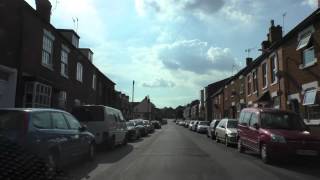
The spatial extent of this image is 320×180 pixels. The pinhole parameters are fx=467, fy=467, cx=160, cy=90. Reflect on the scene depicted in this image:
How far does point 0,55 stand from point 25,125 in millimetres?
9278

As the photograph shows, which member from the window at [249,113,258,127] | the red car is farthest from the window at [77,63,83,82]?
the window at [249,113,258,127]

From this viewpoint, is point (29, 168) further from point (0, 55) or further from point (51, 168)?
point (0, 55)

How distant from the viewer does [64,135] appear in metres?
12.6

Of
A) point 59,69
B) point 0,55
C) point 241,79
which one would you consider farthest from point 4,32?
point 241,79

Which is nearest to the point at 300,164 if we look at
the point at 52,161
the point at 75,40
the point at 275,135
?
the point at 275,135

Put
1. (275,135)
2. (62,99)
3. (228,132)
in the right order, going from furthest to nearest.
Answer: (62,99) → (228,132) → (275,135)

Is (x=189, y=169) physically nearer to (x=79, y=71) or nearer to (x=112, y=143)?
(x=112, y=143)

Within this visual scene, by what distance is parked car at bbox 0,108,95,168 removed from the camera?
10.7 meters

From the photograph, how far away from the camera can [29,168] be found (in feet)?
34.3

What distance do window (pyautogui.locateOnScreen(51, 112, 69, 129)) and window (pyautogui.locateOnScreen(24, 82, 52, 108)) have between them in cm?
897

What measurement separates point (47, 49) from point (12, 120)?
48.4ft

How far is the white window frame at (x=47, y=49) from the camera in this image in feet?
80.2

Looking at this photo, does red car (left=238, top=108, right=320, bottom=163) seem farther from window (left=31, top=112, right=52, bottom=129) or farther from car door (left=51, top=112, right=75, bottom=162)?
window (left=31, top=112, right=52, bottom=129)

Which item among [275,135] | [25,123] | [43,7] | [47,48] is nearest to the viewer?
[25,123]
